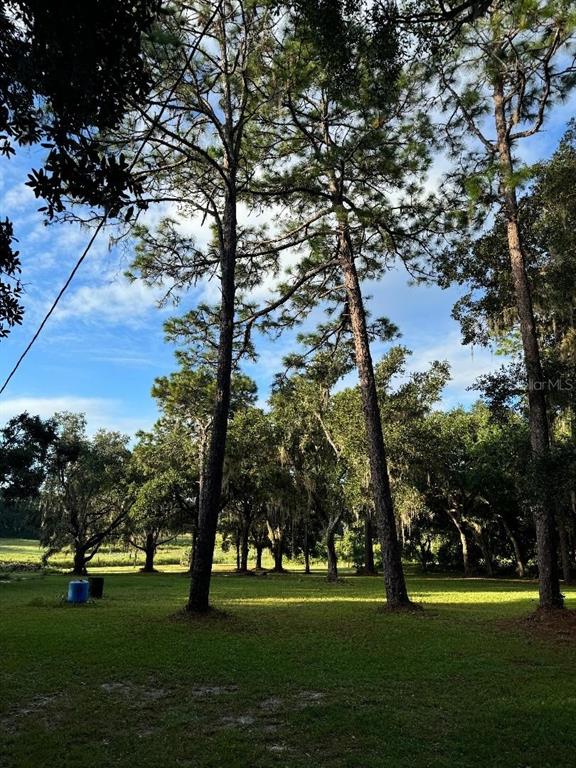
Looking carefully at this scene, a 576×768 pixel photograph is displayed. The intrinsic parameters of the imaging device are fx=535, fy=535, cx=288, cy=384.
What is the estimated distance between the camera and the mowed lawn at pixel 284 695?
3.85m

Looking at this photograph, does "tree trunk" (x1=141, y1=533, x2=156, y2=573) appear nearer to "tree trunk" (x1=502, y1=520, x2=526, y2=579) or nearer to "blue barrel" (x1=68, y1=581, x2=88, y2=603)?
"tree trunk" (x1=502, y1=520, x2=526, y2=579)

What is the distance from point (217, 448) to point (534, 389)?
6497 mm

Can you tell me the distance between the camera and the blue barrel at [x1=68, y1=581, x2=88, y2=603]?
45.6ft

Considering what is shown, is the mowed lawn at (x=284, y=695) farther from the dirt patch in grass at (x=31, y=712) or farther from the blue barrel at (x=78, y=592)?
the blue barrel at (x=78, y=592)

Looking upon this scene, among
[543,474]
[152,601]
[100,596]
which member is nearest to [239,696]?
[543,474]

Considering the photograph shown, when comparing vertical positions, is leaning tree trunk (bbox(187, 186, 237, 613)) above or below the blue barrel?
Answer: above

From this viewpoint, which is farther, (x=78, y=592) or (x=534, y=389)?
(x=78, y=592)

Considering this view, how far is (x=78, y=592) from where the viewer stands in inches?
550

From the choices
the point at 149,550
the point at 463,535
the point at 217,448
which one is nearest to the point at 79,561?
the point at 149,550

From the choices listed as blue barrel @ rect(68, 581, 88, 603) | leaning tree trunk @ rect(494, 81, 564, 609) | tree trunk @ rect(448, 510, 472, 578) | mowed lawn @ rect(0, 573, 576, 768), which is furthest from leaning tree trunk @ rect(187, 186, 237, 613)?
tree trunk @ rect(448, 510, 472, 578)

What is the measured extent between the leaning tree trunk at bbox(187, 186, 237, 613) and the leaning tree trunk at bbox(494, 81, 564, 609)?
571cm

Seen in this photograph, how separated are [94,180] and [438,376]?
24.2 meters

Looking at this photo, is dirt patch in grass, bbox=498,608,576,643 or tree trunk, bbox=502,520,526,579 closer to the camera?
dirt patch in grass, bbox=498,608,576,643

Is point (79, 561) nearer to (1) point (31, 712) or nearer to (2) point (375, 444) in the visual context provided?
(2) point (375, 444)
